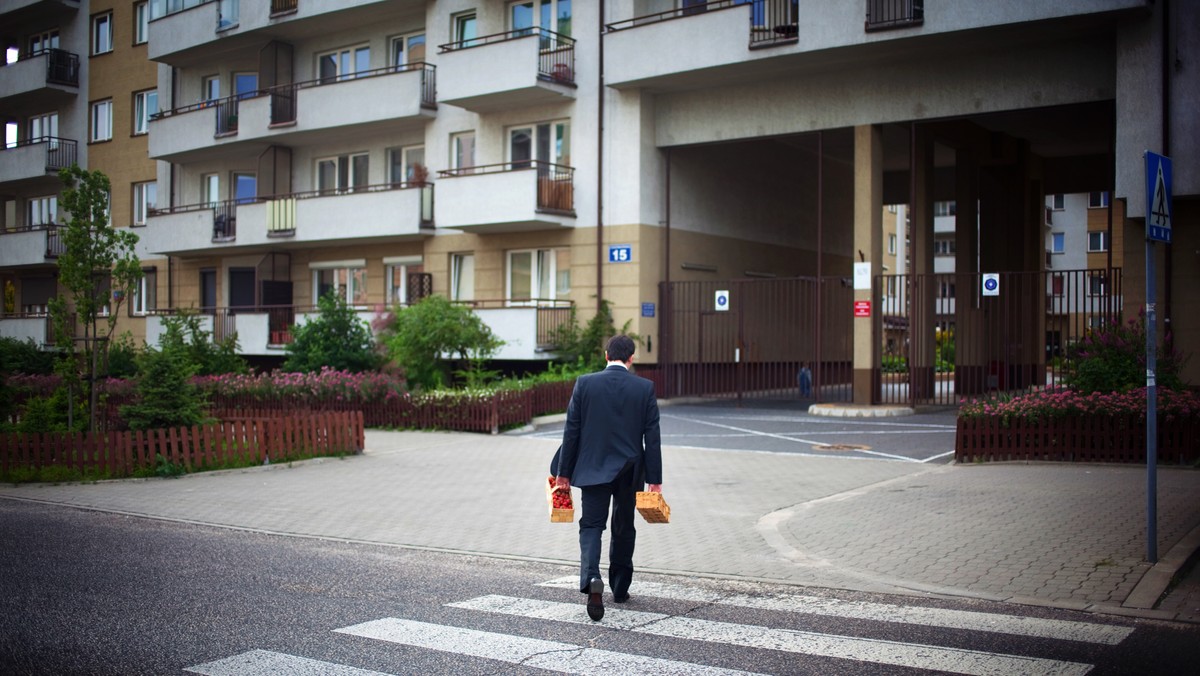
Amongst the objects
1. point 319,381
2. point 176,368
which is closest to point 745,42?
point 319,381

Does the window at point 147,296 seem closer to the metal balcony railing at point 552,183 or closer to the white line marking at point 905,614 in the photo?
the metal balcony railing at point 552,183

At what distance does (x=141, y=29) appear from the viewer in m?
38.9

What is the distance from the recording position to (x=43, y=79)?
3966 cm

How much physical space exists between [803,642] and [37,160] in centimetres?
4158

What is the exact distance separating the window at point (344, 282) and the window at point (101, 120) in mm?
12730

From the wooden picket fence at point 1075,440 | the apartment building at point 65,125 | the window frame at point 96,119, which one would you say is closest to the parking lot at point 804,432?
the wooden picket fence at point 1075,440

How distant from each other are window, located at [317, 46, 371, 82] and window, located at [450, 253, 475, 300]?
21.6 ft

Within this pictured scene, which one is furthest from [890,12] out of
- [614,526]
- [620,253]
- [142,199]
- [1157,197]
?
[142,199]

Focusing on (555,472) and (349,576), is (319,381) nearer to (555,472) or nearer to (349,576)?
(349,576)

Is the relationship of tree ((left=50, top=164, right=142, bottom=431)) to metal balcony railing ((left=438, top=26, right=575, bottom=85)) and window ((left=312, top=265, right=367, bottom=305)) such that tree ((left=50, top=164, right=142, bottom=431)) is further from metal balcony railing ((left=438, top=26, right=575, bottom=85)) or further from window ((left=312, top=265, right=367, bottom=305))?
window ((left=312, top=265, right=367, bottom=305))

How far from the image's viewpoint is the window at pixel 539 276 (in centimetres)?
2747

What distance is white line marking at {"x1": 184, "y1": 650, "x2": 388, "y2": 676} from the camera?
563 centimetres

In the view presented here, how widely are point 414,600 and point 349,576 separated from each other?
1.08m

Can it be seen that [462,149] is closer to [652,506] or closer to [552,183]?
[552,183]
